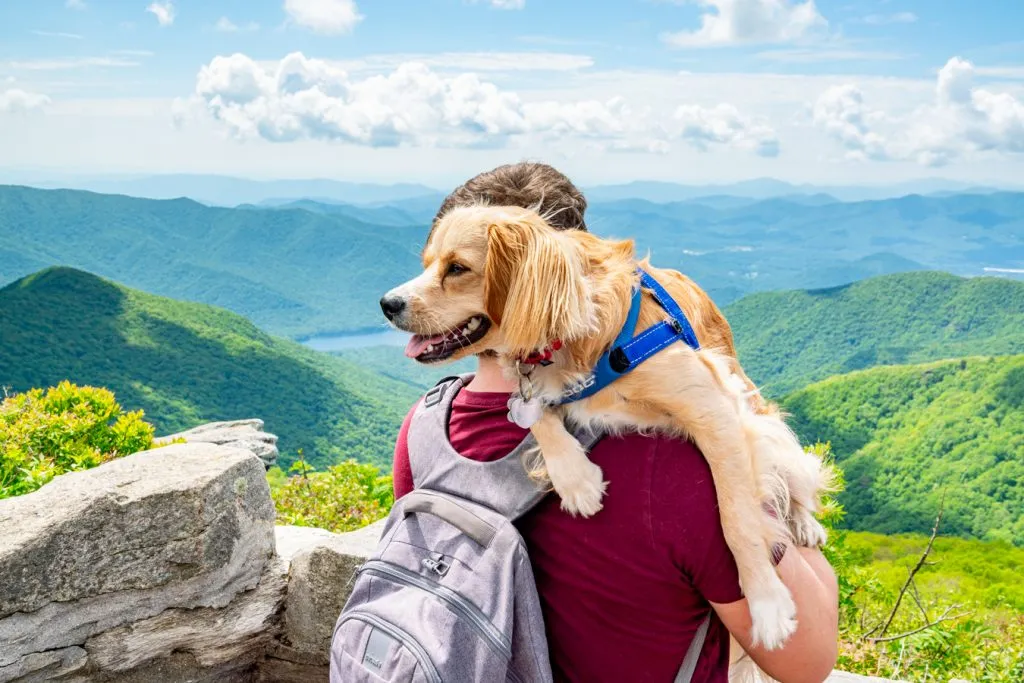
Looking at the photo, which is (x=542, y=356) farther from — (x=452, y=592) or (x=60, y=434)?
(x=60, y=434)

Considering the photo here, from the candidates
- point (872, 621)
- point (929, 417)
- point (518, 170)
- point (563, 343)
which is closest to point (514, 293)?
point (563, 343)

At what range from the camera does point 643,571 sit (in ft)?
5.76

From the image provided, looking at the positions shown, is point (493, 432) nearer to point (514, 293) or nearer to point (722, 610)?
point (514, 293)

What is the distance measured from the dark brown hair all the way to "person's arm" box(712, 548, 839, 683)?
109 cm

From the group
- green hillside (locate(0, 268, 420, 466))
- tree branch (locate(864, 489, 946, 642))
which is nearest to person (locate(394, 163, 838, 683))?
tree branch (locate(864, 489, 946, 642))

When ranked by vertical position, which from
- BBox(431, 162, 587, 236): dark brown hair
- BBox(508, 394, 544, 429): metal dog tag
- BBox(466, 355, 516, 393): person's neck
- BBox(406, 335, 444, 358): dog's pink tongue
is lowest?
BBox(508, 394, 544, 429): metal dog tag

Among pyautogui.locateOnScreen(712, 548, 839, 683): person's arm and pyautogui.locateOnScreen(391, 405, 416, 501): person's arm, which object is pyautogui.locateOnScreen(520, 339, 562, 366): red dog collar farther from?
pyautogui.locateOnScreen(712, 548, 839, 683): person's arm

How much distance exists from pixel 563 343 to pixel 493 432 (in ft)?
0.92

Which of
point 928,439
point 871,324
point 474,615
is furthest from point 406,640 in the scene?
point 871,324

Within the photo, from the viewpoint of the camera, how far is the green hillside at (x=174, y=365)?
84.2 m

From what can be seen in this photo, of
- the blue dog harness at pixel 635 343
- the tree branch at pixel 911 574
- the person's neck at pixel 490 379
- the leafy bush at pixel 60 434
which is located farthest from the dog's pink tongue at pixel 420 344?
the tree branch at pixel 911 574

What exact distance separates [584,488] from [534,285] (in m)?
0.51

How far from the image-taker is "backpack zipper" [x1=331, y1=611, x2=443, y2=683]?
1.75 m

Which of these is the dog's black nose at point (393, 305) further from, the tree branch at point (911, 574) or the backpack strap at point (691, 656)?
the tree branch at point (911, 574)
